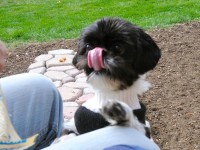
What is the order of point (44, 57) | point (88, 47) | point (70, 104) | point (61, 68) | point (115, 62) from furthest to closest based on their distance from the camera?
point (44, 57), point (61, 68), point (70, 104), point (88, 47), point (115, 62)

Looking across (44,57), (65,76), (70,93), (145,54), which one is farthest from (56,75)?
(145,54)

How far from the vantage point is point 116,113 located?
172 cm

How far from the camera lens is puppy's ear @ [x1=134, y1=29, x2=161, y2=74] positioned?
A: 2.10 meters

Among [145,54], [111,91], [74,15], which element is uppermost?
[145,54]

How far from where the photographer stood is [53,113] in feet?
7.75

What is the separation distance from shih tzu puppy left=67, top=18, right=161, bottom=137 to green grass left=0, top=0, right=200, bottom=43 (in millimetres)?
3530

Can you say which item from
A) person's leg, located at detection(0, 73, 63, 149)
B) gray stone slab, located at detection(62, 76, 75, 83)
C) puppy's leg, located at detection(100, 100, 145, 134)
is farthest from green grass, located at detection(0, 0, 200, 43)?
puppy's leg, located at detection(100, 100, 145, 134)

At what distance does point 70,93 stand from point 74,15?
3152 mm

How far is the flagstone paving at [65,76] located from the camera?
12.7ft

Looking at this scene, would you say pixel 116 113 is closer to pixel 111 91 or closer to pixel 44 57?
pixel 111 91

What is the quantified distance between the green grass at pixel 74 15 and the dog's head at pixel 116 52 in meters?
3.56

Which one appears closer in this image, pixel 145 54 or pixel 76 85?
pixel 145 54

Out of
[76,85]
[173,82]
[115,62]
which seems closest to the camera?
[115,62]

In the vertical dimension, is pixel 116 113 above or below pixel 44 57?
above
